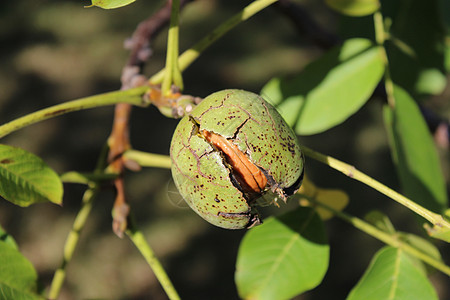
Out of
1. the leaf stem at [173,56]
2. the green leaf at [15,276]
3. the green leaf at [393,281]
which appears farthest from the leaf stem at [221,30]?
the green leaf at [393,281]

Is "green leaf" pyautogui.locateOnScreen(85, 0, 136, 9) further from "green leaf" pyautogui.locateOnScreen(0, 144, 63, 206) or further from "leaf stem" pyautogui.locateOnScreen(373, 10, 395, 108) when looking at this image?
"leaf stem" pyautogui.locateOnScreen(373, 10, 395, 108)

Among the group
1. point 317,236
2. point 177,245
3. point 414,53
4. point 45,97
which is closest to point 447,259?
point 177,245

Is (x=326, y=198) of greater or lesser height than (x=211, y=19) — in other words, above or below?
above

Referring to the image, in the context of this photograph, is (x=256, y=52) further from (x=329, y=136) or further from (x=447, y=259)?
(x=447, y=259)

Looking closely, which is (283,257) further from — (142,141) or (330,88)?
(142,141)

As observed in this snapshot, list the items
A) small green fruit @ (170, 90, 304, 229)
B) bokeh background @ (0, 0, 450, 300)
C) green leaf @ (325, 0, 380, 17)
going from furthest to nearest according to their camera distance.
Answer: bokeh background @ (0, 0, 450, 300) → green leaf @ (325, 0, 380, 17) → small green fruit @ (170, 90, 304, 229)

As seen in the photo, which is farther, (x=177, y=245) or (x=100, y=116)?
(x=100, y=116)

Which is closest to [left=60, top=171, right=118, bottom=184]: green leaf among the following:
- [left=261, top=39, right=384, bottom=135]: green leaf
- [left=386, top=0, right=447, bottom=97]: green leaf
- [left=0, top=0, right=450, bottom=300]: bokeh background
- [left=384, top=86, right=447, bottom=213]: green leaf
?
[left=261, top=39, right=384, bottom=135]: green leaf
